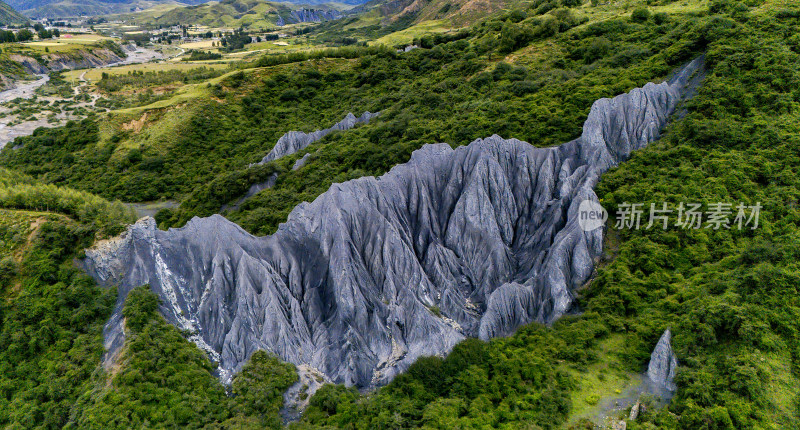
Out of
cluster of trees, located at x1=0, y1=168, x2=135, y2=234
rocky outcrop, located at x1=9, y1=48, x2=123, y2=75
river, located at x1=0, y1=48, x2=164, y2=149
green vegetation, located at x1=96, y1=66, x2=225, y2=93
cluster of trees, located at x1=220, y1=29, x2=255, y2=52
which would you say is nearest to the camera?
cluster of trees, located at x1=0, y1=168, x2=135, y2=234

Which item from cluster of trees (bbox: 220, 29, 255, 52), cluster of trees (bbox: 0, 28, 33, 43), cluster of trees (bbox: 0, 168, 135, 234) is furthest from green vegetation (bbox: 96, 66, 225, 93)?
cluster of trees (bbox: 0, 168, 135, 234)

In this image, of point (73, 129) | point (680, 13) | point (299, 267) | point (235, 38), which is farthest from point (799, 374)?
point (235, 38)

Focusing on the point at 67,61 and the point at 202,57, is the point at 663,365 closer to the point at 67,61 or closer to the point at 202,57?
the point at 202,57

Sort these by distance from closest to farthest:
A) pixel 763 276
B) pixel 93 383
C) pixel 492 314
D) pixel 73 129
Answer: pixel 93 383 < pixel 763 276 < pixel 492 314 < pixel 73 129

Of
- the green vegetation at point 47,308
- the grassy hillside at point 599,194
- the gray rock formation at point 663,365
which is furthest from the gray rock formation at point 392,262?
the gray rock formation at point 663,365

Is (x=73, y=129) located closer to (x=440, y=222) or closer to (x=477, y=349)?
(x=440, y=222)

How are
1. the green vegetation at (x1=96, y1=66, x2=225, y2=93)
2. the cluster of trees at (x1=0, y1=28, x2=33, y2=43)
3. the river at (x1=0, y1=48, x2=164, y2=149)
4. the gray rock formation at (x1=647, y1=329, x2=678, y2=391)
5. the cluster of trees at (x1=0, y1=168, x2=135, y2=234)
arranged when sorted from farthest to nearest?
1. the cluster of trees at (x1=0, y1=28, x2=33, y2=43)
2. the green vegetation at (x1=96, y1=66, x2=225, y2=93)
3. the river at (x1=0, y1=48, x2=164, y2=149)
4. the cluster of trees at (x1=0, y1=168, x2=135, y2=234)
5. the gray rock formation at (x1=647, y1=329, x2=678, y2=391)

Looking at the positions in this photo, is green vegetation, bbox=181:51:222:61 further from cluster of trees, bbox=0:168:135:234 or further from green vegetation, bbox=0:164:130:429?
green vegetation, bbox=0:164:130:429

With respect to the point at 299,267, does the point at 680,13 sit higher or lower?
higher
